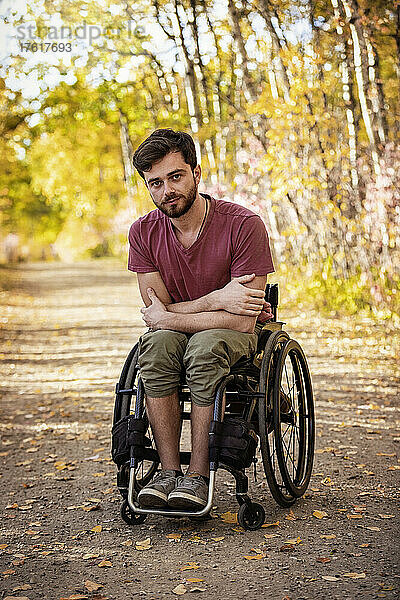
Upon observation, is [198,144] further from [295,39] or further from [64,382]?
[64,382]

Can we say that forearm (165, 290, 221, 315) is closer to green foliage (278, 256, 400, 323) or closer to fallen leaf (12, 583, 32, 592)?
fallen leaf (12, 583, 32, 592)

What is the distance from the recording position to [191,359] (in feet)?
10.8

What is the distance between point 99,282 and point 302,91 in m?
11.4

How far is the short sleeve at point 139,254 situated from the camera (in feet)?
11.9

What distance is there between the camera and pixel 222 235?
11.6 feet

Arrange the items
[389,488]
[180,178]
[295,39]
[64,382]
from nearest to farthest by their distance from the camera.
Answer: [180,178] < [389,488] < [64,382] < [295,39]

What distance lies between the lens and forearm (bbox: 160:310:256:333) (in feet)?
11.3

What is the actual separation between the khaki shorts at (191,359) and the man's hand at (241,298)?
0.10m

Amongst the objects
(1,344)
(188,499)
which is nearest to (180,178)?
(188,499)

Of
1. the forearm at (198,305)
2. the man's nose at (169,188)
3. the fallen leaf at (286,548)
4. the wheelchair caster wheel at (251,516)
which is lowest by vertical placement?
the fallen leaf at (286,548)

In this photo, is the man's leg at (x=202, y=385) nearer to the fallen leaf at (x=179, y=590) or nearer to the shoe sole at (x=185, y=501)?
the shoe sole at (x=185, y=501)

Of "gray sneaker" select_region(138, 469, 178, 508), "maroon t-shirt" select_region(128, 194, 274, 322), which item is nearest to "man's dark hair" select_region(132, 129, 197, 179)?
"maroon t-shirt" select_region(128, 194, 274, 322)

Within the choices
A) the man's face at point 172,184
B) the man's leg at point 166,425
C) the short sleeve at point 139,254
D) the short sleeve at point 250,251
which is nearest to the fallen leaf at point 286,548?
the man's leg at point 166,425

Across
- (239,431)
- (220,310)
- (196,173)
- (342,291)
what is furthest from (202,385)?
(342,291)
